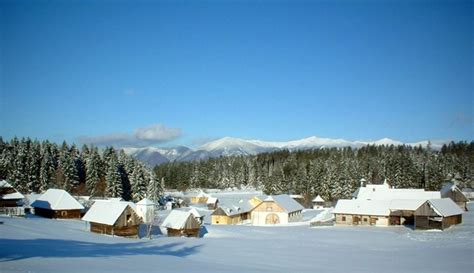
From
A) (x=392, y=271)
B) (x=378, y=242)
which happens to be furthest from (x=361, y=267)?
(x=378, y=242)

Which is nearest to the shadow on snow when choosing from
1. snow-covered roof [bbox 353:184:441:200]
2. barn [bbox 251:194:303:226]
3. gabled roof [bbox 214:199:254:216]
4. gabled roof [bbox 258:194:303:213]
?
barn [bbox 251:194:303:226]

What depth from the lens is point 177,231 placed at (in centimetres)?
5112

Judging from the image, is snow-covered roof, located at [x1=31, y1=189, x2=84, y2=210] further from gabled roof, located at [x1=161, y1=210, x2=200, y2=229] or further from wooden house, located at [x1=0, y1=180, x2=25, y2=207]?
gabled roof, located at [x1=161, y1=210, x2=200, y2=229]

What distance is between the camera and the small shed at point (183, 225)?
50.6m

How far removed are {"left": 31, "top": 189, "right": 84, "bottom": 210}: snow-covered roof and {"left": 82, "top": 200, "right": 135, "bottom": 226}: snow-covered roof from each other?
1126 cm

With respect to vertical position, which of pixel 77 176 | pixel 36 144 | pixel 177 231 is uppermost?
pixel 36 144

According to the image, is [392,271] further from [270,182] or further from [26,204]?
[270,182]

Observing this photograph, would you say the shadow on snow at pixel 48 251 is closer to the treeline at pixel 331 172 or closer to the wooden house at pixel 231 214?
the wooden house at pixel 231 214

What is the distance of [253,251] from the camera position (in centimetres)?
3766

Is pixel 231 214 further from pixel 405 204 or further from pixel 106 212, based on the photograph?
pixel 106 212

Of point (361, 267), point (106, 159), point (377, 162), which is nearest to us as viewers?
point (361, 267)

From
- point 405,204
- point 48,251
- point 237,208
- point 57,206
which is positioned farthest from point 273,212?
point 48,251

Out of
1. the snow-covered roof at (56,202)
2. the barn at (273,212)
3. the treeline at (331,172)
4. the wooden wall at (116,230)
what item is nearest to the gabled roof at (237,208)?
the barn at (273,212)

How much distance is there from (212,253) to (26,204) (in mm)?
45457
